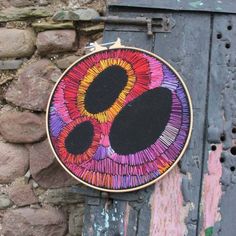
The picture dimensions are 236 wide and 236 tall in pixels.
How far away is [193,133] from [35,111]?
21.1 inches

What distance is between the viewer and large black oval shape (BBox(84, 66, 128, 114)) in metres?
1.72

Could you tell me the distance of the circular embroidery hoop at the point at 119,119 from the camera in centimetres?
168

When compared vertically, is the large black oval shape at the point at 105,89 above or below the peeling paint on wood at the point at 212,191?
above

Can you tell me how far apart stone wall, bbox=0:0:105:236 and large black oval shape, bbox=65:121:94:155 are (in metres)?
0.21

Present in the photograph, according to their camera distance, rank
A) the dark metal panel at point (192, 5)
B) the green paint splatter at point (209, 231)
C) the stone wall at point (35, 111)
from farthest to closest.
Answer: the stone wall at point (35, 111) < the dark metal panel at point (192, 5) < the green paint splatter at point (209, 231)

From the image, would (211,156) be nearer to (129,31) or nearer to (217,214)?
(217,214)

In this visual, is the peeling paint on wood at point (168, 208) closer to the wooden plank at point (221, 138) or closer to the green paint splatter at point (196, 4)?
the wooden plank at point (221, 138)

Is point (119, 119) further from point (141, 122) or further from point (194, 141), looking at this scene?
point (194, 141)

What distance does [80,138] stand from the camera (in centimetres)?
171

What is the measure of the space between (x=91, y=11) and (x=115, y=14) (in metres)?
0.13

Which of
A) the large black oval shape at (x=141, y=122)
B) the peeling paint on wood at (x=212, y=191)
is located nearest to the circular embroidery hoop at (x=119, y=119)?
the large black oval shape at (x=141, y=122)

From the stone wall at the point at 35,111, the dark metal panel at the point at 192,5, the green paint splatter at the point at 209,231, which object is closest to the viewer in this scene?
the green paint splatter at the point at 209,231

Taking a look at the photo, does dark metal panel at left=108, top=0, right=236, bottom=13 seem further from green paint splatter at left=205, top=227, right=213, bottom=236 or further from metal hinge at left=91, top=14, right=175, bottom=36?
green paint splatter at left=205, top=227, right=213, bottom=236

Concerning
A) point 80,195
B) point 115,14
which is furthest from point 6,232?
point 115,14
